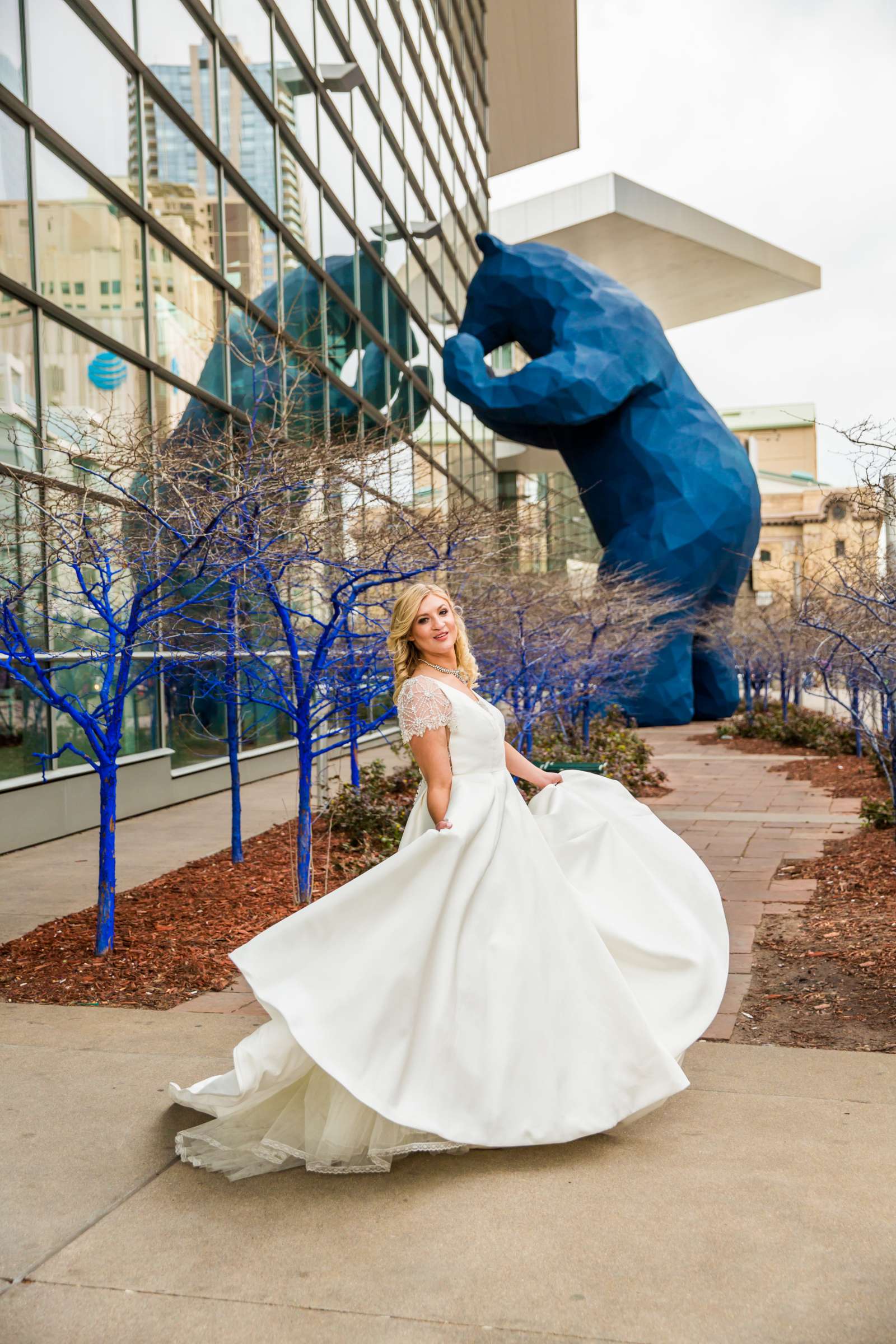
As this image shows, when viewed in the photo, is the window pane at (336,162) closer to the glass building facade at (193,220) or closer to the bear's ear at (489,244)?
the glass building facade at (193,220)

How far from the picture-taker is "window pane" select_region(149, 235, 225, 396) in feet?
41.5

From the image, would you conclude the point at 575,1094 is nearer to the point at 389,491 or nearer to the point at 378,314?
the point at 389,491

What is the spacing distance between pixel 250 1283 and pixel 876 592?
662cm

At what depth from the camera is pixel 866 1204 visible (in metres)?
2.99

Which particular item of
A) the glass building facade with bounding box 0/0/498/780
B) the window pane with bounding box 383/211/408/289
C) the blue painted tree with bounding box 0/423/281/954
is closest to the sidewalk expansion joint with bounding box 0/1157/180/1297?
the blue painted tree with bounding box 0/423/281/954

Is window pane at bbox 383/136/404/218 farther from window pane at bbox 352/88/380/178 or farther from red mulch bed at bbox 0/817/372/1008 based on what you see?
red mulch bed at bbox 0/817/372/1008

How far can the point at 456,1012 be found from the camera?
338 centimetres

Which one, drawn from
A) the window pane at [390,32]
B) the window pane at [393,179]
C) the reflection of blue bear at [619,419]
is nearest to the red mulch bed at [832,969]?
the reflection of blue bear at [619,419]

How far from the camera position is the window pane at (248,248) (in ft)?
48.0

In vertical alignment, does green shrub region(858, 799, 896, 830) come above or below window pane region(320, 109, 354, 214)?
below

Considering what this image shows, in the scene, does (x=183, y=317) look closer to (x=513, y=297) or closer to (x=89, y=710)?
(x=89, y=710)

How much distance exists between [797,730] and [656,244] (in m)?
23.2

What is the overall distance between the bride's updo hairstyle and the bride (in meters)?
0.17

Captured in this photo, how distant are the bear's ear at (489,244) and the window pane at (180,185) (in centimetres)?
870
